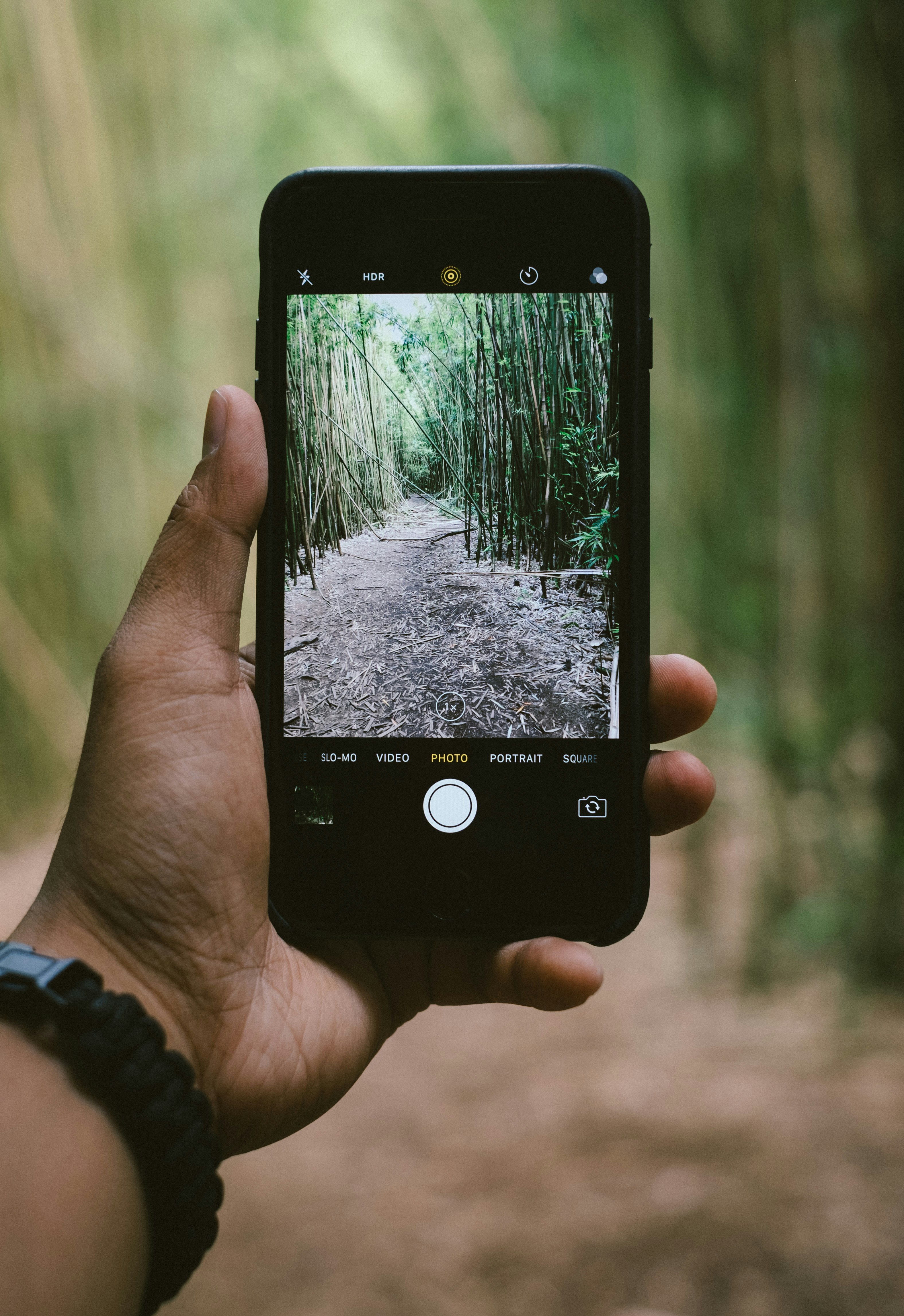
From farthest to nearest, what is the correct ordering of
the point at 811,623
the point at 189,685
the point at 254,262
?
the point at 254,262
the point at 811,623
the point at 189,685

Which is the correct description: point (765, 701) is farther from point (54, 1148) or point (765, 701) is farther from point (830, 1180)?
point (54, 1148)

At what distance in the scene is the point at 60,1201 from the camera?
1.22ft

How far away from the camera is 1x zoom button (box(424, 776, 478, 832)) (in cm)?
55

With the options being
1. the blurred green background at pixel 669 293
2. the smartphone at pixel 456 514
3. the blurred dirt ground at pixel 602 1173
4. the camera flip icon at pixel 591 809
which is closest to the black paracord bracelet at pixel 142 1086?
the smartphone at pixel 456 514

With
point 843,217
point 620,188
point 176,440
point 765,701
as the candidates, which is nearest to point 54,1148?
point 620,188

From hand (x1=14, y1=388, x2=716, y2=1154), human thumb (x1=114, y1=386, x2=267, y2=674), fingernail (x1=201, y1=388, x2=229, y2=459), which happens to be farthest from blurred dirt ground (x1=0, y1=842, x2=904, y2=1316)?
fingernail (x1=201, y1=388, x2=229, y2=459)

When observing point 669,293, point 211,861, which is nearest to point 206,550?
point 211,861

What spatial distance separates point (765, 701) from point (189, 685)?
2.96 feet

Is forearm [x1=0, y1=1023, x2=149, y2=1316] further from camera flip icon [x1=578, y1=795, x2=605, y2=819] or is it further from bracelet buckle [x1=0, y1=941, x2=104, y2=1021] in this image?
camera flip icon [x1=578, y1=795, x2=605, y2=819]

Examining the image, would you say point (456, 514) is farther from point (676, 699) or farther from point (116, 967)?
point (116, 967)

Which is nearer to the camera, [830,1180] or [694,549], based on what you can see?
[830,1180]

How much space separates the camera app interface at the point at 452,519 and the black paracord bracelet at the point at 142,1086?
21 centimetres

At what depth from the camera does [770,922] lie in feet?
3.93

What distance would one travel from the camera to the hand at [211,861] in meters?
0.49
